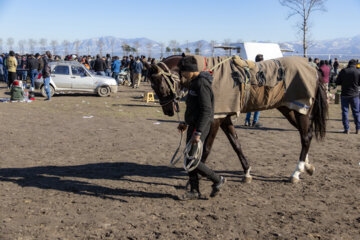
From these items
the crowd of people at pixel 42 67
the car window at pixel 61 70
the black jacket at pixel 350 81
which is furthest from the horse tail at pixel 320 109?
the car window at pixel 61 70

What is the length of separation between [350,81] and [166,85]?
6.85 meters

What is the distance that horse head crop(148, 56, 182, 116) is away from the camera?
5.37 metres

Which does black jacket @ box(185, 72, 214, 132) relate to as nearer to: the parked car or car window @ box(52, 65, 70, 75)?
the parked car

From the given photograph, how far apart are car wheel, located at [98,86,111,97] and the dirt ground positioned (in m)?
8.69

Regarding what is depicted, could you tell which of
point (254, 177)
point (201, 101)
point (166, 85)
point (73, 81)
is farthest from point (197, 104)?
point (73, 81)

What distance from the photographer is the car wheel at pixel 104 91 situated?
19.0m

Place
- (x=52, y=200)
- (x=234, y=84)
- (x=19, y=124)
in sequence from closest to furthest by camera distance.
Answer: (x=52, y=200)
(x=234, y=84)
(x=19, y=124)

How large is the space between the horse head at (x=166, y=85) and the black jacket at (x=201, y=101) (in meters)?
0.66

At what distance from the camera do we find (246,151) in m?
7.95

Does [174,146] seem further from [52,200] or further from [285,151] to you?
[52,200]

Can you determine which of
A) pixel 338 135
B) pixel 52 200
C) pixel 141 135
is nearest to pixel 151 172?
pixel 52 200

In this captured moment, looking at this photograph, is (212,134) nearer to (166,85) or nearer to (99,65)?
(166,85)

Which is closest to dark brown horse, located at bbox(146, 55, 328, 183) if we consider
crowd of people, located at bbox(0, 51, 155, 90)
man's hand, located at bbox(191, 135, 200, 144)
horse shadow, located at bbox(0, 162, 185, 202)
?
man's hand, located at bbox(191, 135, 200, 144)

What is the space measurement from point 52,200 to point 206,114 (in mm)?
2524
